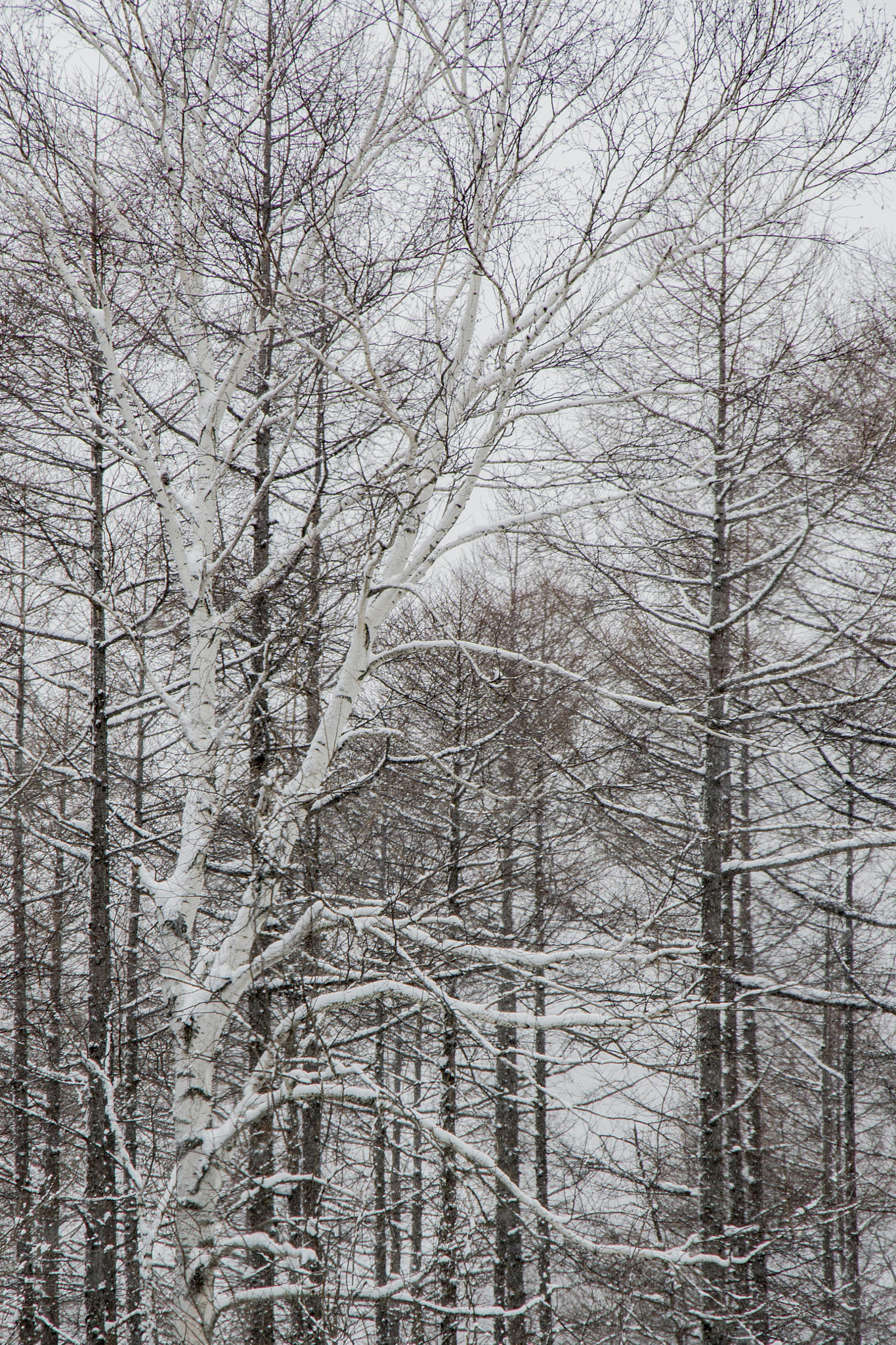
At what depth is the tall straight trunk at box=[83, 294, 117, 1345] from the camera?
6.65m

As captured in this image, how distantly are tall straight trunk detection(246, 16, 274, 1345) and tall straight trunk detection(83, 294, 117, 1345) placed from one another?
1.08 m

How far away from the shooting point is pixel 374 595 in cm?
550

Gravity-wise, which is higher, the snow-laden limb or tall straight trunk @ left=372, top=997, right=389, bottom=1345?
the snow-laden limb

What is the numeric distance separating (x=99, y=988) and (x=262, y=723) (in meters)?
3.20

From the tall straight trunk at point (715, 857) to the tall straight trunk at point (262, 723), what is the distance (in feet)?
12.0

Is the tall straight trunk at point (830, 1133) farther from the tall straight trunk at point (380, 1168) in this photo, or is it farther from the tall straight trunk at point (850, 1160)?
the tall straight trunk at point (380, 1168)

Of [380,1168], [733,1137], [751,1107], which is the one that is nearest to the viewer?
[380,1168]

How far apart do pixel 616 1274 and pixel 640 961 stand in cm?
257

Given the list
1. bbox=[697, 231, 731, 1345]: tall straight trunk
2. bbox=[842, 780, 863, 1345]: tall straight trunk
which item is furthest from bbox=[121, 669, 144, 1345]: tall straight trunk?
bbox=[842, 780, 863, 1345]: tall straight trunk

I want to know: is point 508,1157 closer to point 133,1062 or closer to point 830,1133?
point 133,1062

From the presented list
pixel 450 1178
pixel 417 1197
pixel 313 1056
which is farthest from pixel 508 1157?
pixel 313 1056

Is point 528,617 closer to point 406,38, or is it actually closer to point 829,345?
point 829,345

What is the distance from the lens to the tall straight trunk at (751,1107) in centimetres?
920

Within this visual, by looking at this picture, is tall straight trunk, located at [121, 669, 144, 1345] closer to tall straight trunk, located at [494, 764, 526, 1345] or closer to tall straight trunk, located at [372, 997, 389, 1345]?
tall straight trunk, located at [372, 997, 389, 1345]
